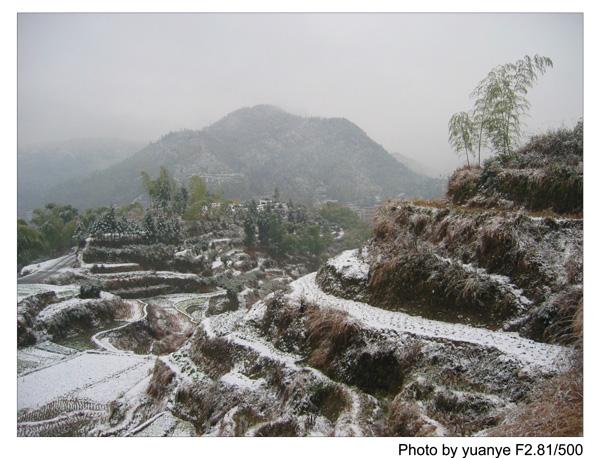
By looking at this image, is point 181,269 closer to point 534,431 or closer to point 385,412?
point 385,412

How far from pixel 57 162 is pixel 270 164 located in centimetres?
2439

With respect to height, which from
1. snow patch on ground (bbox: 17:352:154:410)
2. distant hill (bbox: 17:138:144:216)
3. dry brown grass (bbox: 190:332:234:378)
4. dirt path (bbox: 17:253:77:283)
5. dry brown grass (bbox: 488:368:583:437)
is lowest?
snow patch on ground (bbox: 17:352:154:410)

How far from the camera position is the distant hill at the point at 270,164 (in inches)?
965

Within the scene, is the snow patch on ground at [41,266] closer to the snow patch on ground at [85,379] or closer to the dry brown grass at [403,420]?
the snow patch on ground at [85,379]

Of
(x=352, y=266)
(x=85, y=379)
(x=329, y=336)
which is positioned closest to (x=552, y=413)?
(x=329, y=336)

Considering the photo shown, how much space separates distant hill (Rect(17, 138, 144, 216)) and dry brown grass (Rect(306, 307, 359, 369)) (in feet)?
21.1

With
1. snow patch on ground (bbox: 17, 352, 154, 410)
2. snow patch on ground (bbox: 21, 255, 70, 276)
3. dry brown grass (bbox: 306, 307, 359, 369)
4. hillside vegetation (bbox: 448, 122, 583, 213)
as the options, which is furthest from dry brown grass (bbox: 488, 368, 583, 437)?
snow patch on ground (bbox: 21, 255, 70, 276)

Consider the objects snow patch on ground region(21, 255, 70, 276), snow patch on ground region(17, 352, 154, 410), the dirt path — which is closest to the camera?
snow patch on ground region(17, 352, 154, 410)

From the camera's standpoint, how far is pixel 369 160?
108 feet

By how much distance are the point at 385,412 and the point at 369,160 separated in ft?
97.2

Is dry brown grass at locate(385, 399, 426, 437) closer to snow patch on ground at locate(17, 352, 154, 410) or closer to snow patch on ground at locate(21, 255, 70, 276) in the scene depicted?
snow patch on ground at locate(17, 352, 154, 410)

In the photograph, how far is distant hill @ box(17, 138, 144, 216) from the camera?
895 centimetres

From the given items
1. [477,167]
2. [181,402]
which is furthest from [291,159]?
[181,402]

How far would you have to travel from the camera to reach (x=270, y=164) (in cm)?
3650
